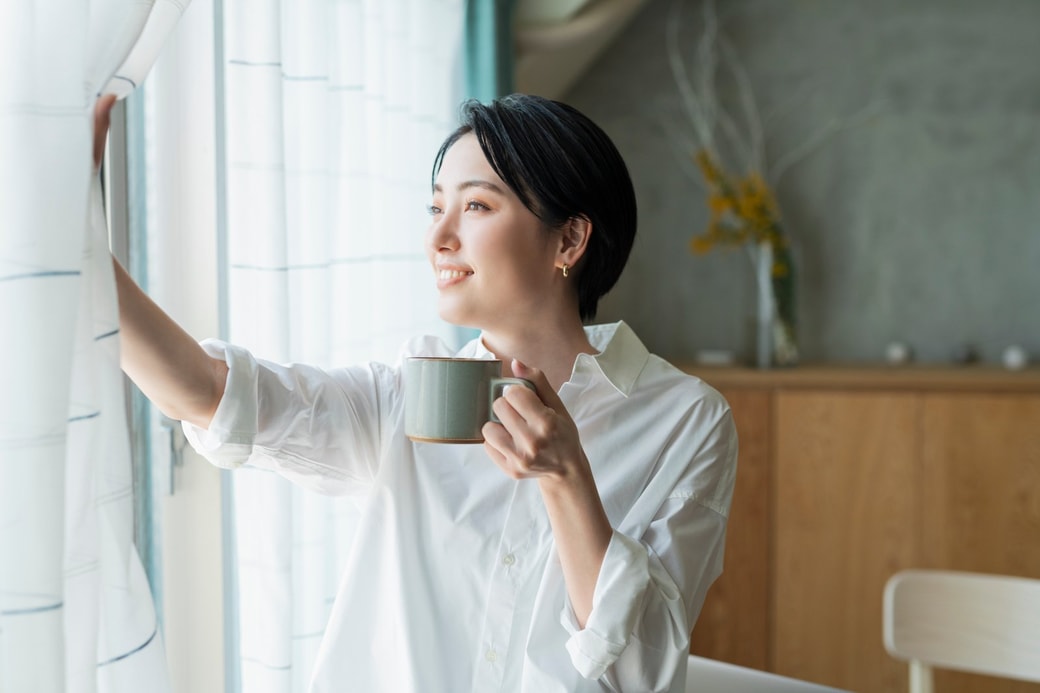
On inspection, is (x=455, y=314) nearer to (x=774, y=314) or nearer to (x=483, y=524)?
(x=483, y=524)

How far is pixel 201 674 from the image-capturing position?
160 centimetres

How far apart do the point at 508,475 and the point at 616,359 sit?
1.02ft

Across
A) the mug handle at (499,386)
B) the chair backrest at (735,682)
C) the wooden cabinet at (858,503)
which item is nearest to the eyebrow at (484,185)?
the mug handle at (499,386)

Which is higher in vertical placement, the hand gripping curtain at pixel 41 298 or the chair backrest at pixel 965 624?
the hand gripping curtain at pixel 41 298

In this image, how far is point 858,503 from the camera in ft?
9.13

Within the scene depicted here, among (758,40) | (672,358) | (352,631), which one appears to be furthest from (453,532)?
(758,40)

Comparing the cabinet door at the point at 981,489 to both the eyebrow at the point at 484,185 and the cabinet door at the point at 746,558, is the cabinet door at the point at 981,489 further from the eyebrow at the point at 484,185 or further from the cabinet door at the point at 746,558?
the eyebrow at the point at 484,185

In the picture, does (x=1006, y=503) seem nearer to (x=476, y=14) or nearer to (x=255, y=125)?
(x=476, y=14)

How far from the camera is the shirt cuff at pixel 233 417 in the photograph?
1065 mm

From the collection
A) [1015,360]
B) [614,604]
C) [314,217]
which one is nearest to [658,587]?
[614,604]

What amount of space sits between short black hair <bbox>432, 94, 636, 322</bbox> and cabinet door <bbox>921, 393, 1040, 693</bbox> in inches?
69.3

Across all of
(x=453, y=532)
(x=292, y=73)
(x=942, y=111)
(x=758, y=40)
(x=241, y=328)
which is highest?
(x=758, y=40)

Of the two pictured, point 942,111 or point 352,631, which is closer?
point 352,631

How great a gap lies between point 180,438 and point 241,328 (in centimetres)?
23
